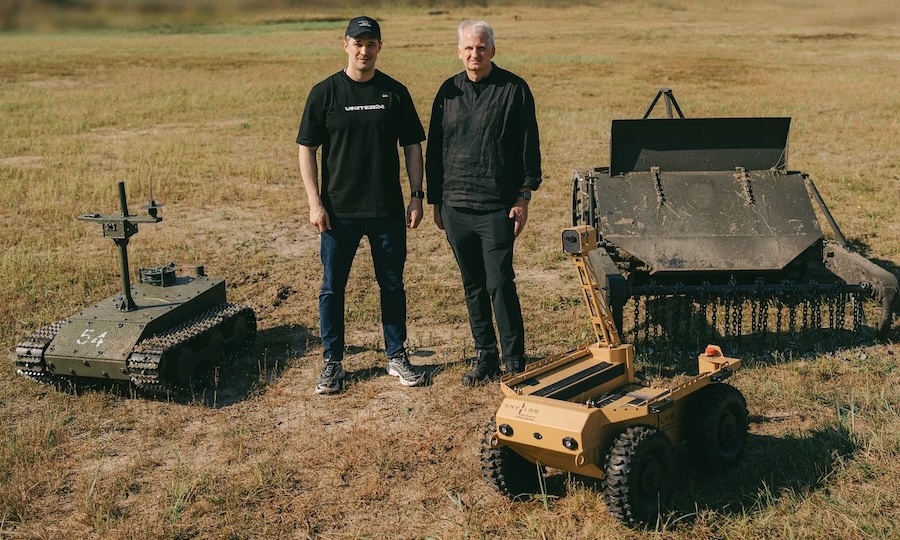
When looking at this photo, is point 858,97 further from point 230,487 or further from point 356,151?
point 230,487

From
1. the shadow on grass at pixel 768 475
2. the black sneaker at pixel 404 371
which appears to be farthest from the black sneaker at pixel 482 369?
the shadow on grass at pixel 768 475

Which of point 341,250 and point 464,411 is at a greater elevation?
point 341,250

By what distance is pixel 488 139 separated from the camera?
6.11 metres

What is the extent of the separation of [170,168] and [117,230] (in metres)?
8.68

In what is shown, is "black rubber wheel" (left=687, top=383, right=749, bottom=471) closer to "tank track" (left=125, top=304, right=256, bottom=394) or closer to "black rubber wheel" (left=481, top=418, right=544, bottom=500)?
"black rubber wheel" (left=481, top=418, right=544, bottom=500)

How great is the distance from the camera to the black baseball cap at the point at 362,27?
235 inches

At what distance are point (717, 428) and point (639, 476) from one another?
2.38 ft

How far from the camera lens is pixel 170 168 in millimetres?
14992

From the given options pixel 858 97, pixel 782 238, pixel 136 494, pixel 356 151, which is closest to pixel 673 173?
pixel 782 238

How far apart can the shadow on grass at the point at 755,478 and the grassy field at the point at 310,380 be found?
2 centimetres

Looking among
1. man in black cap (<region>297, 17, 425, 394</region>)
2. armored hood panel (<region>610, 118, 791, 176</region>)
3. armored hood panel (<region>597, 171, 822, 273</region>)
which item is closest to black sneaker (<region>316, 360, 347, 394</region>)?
man in black cap (<region>297, 17, 425, 394</region>)

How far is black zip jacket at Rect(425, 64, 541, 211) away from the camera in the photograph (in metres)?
6.10

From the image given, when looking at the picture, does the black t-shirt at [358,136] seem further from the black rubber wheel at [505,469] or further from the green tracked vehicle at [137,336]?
the black rubber wheel at [505,469]

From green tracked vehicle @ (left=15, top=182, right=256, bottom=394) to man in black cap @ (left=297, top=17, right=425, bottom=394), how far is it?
94 centimetres
